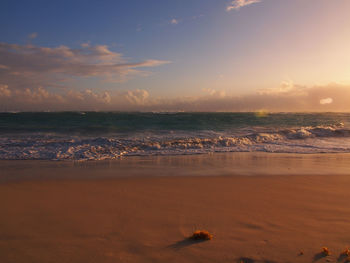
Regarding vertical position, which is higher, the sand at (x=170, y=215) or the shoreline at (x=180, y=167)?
the shoreline at (x=180, y=167)

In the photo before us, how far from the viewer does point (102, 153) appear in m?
10.2

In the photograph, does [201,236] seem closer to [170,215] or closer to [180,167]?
[170,215]

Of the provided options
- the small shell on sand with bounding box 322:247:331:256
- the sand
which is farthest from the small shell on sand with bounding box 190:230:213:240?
the small shell on sand with bounding box 322:247:331:256

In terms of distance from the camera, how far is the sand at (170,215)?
110 inches

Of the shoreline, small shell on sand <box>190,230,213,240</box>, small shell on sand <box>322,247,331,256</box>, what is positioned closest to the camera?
small shell on sand <box>322,247,331,256</box>

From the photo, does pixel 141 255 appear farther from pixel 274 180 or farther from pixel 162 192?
pixel 274 180

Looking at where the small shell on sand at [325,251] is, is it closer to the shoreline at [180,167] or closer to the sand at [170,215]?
the sand at [170,215]

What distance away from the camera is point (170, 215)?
3.84m

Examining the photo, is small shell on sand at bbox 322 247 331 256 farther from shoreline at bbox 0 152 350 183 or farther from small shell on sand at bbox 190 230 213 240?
shoreline at bbox 0 152 350 183

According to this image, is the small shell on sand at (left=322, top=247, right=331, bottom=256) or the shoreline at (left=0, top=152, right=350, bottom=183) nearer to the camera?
the small shell on sand at (left=322, top=247, right=331, bottom=256)

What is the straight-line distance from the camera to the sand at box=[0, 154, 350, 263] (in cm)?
280

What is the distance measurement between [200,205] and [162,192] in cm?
105

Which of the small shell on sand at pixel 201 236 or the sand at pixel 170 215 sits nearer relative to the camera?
the sand at pixel 170 215

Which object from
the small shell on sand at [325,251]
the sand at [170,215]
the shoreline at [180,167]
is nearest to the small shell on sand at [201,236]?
the sand at [170,215]
